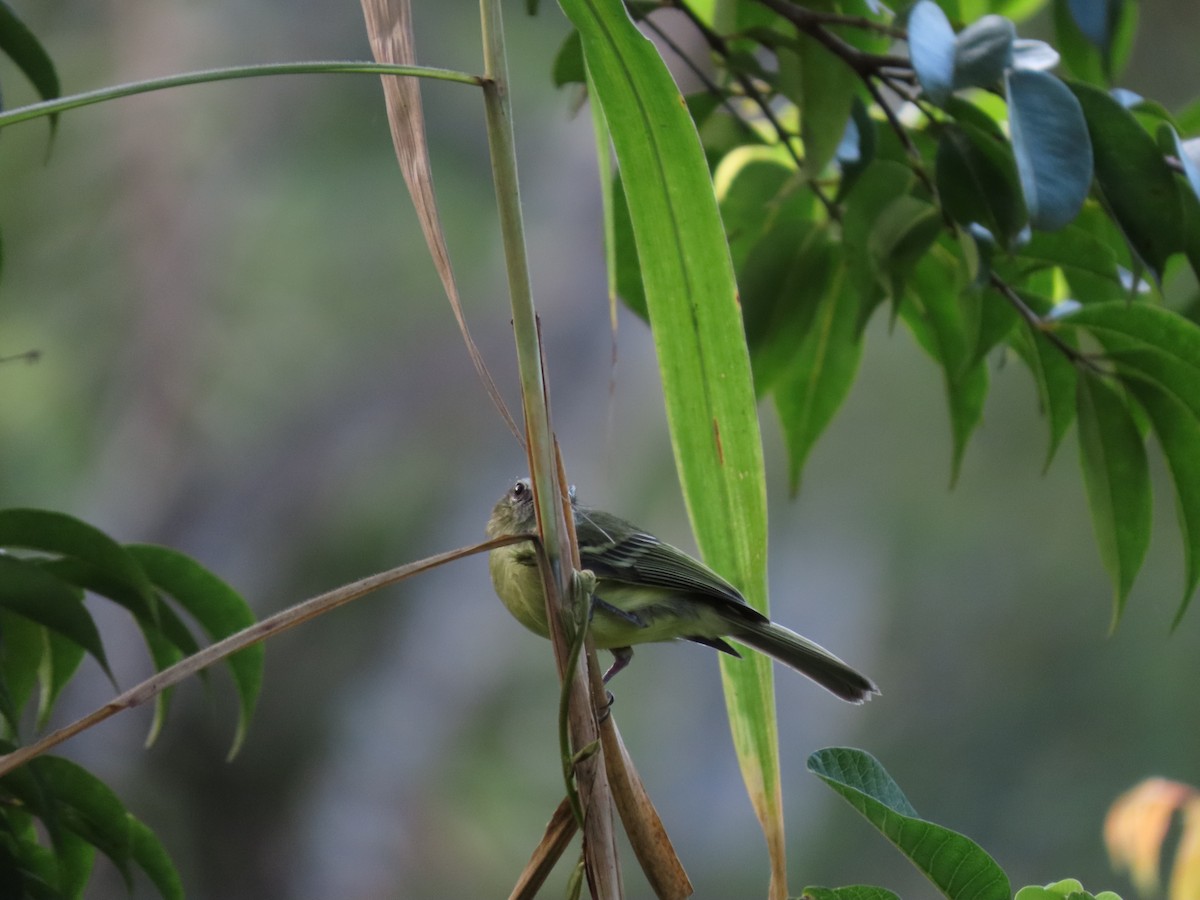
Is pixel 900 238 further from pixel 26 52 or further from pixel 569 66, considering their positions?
pixel 26 52

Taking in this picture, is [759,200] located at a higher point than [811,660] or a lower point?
higher

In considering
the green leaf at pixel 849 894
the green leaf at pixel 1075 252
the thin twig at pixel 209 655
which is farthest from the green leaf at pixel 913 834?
the green leaf at pixel 1075 252

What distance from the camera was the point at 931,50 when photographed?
87cm

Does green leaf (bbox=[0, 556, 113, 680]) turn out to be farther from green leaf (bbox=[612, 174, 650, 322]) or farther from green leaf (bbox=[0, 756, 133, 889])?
green leaf (bbox=[612, 174, 650, 322])

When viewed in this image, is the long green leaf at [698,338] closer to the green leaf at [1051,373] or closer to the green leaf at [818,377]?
the green leaf at [1051,373]

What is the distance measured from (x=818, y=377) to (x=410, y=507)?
322 centimetres

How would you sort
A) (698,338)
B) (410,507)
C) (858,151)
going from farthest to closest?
(410,507), (858,151), (698,338)

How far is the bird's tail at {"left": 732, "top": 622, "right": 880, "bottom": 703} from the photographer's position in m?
1.08

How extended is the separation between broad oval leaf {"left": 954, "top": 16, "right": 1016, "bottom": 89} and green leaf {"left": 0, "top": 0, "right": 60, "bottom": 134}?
2.20ft

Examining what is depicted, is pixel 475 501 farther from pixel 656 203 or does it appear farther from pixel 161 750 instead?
pixel 656 203

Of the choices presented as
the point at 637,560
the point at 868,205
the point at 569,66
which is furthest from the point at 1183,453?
the point at 569,66

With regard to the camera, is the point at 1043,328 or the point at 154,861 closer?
the point at 154,861

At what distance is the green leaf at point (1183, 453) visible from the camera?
946 mm

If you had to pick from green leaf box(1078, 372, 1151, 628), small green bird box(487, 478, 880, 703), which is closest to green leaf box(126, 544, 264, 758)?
small green bird box(487, 478, 880, 703)
